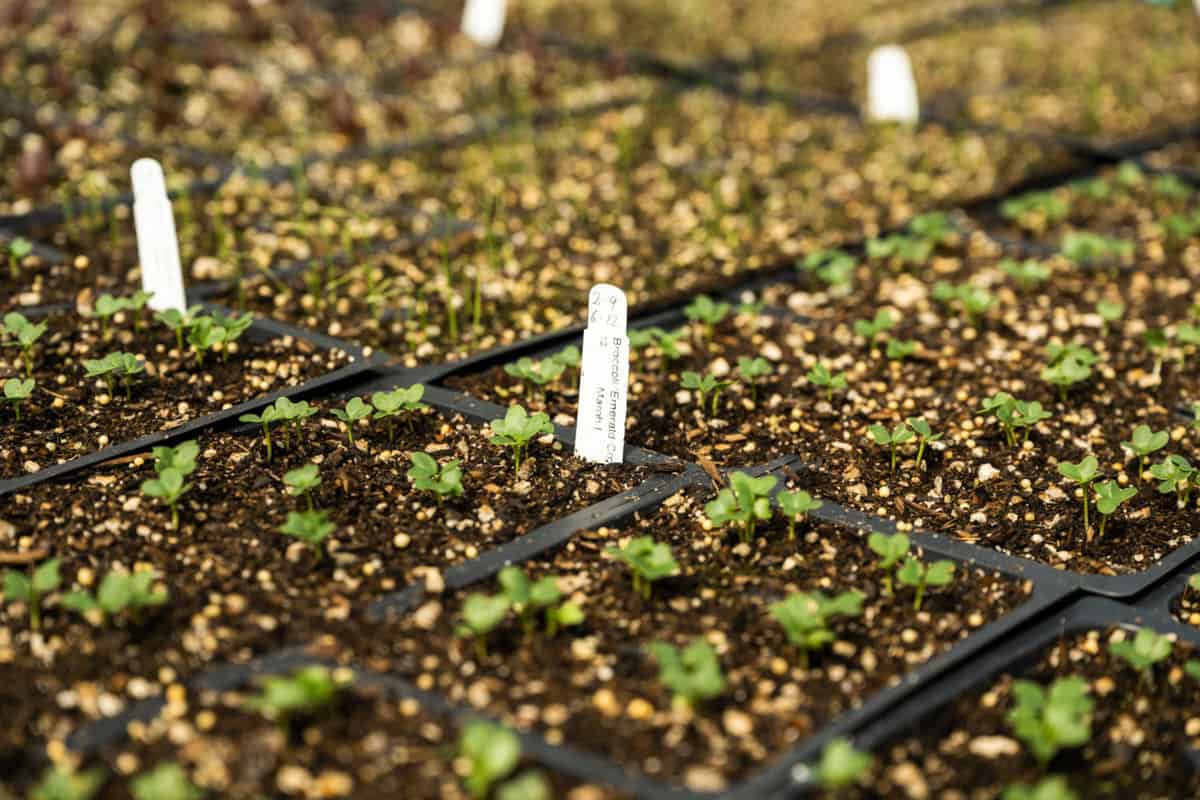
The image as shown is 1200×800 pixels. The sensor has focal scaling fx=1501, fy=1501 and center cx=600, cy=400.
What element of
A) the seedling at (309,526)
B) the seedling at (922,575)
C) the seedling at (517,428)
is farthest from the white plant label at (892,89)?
the seedling at (309,526)

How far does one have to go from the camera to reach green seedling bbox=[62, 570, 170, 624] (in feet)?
6.68

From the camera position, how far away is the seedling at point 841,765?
174 cm

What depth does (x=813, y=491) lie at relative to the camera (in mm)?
2615

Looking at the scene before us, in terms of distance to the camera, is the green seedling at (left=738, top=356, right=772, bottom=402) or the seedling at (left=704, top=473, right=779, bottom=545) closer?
the seedling at (left=704, top=473, right=779, bottom=545)

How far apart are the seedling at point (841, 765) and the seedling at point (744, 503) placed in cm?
62

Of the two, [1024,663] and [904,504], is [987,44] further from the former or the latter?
[1024,663]

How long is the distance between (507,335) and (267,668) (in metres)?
1.41

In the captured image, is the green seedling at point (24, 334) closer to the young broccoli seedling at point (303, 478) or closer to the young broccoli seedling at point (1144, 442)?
the young broccoli seedling at point (303, 478)

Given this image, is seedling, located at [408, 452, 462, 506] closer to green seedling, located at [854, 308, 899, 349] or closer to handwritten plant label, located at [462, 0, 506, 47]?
green seedling, located at [854, 308, 899, 349]

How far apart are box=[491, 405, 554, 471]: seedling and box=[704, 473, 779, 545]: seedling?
0.35 m

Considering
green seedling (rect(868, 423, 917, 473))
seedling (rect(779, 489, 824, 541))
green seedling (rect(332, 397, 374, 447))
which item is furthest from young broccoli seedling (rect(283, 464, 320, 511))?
green seedling (rect(868, 423, 917, 473))

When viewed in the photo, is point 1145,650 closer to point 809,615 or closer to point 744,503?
point 809,615

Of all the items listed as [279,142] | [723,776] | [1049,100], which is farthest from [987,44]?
[723,776]

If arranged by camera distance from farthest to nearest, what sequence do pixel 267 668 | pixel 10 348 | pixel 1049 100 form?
pixel 1049 100, pixel 10 348, pixel 267 668
